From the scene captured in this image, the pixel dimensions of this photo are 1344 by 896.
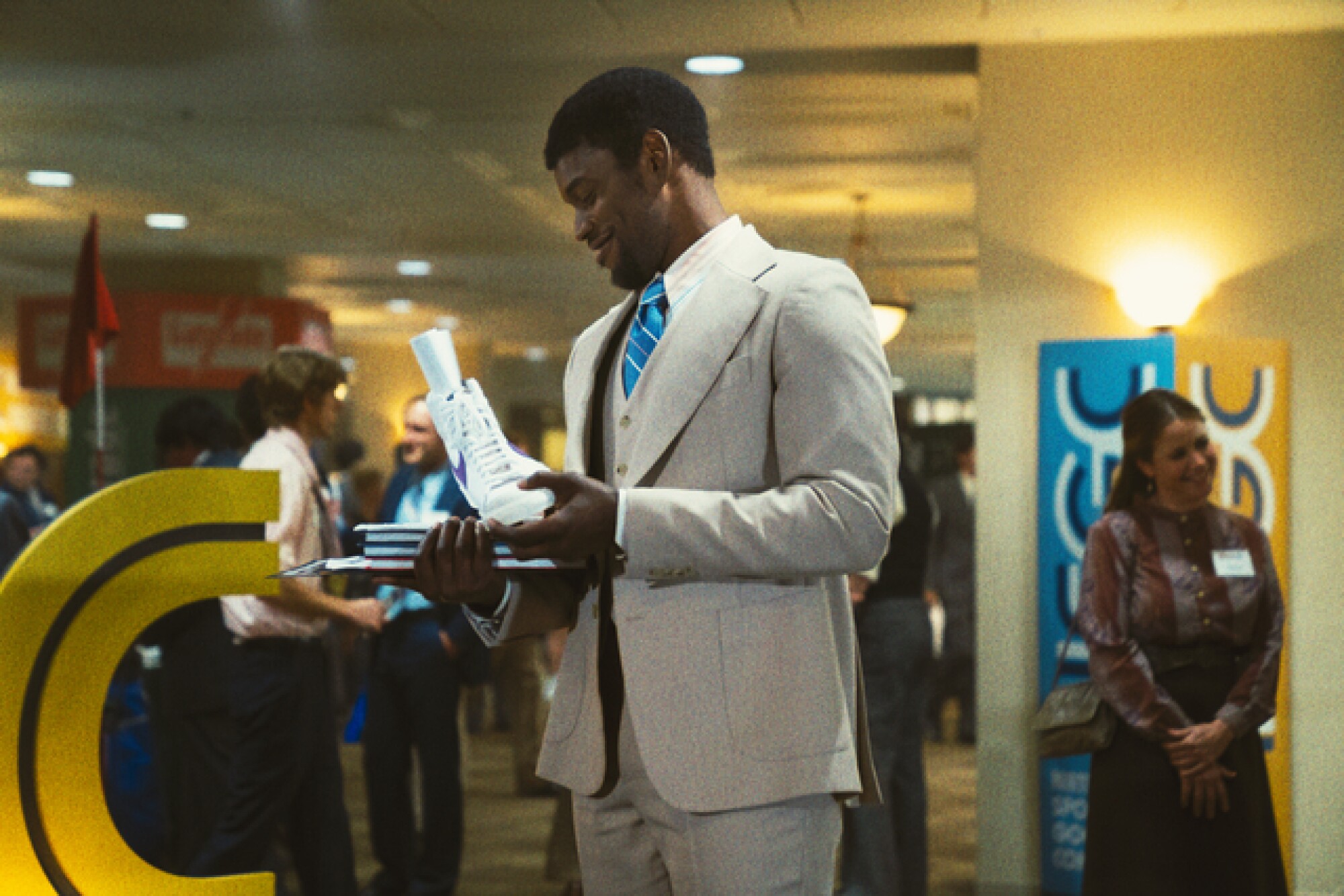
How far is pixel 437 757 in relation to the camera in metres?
4.41

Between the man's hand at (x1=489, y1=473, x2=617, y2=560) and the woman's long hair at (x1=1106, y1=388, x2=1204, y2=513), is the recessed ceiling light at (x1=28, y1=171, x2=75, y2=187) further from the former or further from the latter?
the man's hand at (x1=489, y1=473, x2=617, y2=560)

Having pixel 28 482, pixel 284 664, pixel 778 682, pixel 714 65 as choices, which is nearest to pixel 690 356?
pixel 778 682

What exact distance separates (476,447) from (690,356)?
231 millimetres

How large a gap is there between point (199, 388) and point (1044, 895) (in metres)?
6.91

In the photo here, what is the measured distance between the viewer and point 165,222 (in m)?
8.93

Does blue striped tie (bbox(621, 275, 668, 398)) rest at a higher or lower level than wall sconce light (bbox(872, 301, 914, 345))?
lower

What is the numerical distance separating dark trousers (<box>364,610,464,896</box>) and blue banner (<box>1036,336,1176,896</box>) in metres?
1.93

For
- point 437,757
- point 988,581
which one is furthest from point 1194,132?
point 437,757

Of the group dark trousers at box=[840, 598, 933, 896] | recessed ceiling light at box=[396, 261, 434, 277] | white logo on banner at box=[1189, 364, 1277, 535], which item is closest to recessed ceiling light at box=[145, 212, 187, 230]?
recessed ceiling light at box=[396, 261, 434, 277]

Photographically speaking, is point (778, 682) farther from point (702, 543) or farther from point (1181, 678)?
point (1181, 678)

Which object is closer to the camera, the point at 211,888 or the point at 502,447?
the point at 502,447

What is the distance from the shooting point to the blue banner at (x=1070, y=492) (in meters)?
4.50

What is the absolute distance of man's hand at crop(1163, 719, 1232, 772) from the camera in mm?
3121

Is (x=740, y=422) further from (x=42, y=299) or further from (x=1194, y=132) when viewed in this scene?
(x=42, y=299)
